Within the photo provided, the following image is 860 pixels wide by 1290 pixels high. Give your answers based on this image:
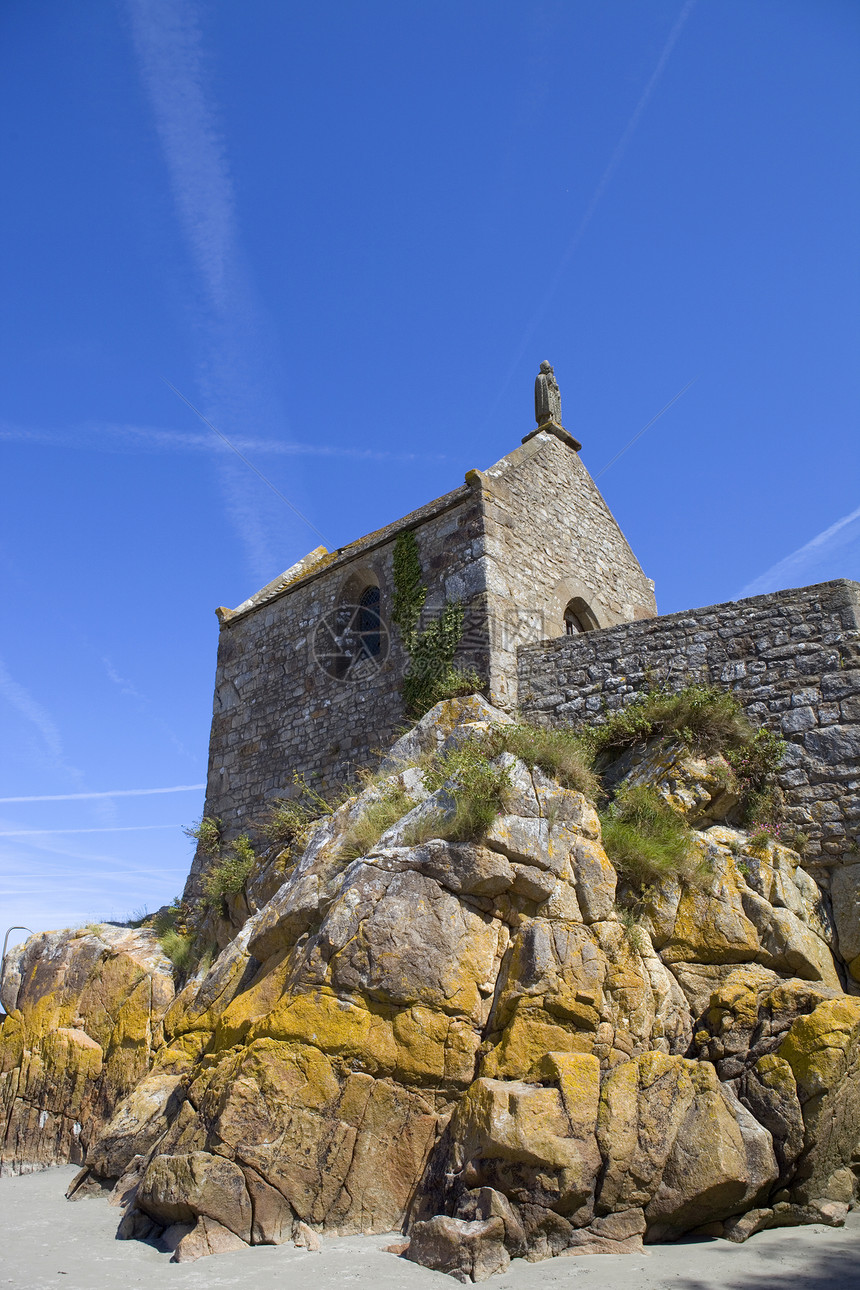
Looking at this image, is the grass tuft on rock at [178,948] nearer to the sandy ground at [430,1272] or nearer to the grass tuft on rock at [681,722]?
the sandy ground at [430,1272]

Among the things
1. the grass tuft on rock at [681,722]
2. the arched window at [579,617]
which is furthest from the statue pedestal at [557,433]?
the grass tuft on rock at [681,722]

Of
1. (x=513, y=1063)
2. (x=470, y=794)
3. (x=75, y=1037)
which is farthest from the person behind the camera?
(x=75, y=1037)

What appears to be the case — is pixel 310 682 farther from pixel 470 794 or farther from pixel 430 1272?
pixel 430 1272

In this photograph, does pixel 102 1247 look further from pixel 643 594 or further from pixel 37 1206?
pixel 643 594

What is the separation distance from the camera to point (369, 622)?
13.6 metres

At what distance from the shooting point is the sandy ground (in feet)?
17.4

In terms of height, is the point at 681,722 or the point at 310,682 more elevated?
the point at 310,682

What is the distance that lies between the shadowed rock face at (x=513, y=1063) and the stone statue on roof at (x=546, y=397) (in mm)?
7993

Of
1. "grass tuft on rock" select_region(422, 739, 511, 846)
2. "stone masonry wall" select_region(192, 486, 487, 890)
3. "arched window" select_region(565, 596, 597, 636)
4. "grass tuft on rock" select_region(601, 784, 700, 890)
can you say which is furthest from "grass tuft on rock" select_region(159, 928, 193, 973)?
"arched window" select_region(565, 596, 597, 636)

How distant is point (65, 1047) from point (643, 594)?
456 inches

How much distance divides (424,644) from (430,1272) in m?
7.50

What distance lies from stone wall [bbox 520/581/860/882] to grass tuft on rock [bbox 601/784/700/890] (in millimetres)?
1400

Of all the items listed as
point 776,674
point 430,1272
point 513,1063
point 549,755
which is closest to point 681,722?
point 776,674

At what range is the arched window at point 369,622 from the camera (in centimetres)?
1327
